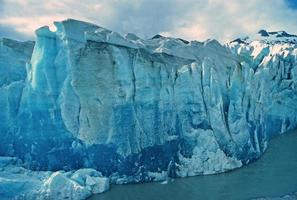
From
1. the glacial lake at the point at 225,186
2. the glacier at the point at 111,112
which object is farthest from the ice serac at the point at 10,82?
the glacial lake at the point at 225,186

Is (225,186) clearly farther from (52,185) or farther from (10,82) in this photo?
(10,82)

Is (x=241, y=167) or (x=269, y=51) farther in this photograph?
(x=269, y=51)

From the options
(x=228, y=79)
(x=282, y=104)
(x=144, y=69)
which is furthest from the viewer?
(x=282, y=104)

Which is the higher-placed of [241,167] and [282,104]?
[282,104]

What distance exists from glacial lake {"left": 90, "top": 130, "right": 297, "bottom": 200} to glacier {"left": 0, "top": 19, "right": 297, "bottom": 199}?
47 cm

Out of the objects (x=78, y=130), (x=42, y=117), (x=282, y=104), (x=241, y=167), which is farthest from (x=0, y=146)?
(x=282, y=104)

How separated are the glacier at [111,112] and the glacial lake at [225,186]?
1.53 ft

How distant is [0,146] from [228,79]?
9.33m

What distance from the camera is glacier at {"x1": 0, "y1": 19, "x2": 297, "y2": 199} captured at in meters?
17.5

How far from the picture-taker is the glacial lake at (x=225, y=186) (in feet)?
52.3

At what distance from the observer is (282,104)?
89.3 feet

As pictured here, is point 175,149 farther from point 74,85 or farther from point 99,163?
point 74,85

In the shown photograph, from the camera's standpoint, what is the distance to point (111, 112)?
1772 cm

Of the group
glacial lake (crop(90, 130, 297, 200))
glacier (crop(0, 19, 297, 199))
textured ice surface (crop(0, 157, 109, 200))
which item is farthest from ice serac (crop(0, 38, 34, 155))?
glacial lake (crop(90, 130, 297, 200))
